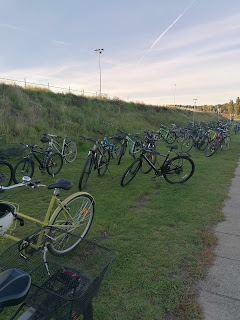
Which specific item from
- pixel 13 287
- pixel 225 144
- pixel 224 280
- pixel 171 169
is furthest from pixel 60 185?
pixel 225 144

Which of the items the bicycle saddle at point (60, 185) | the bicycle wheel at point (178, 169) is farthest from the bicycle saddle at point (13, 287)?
the bicycle wheel at point (178, 169)

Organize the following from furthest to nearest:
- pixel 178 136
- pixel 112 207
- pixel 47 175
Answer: pixel 178 136
pixel 47 175
pixel 112 207

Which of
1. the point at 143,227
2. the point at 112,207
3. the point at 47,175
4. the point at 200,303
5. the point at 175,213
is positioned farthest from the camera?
the point at 47,175

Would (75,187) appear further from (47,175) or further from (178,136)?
(178,136)

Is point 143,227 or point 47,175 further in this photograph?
point 47,175

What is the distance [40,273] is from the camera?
65.9 inches

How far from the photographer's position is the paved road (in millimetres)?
2035

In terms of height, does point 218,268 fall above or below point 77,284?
below

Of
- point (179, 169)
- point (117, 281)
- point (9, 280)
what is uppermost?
point (9, 280)

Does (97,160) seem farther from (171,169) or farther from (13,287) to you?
(13,287)

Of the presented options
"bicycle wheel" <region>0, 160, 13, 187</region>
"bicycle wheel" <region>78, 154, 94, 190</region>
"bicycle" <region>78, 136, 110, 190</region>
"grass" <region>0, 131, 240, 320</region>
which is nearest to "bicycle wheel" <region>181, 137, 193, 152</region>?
"grass" <region>0, 131, 240, 320</region>

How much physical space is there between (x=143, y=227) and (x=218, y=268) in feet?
3.87

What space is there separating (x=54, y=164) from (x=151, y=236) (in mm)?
3980

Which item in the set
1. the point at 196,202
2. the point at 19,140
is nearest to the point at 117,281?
the point at 196,202
